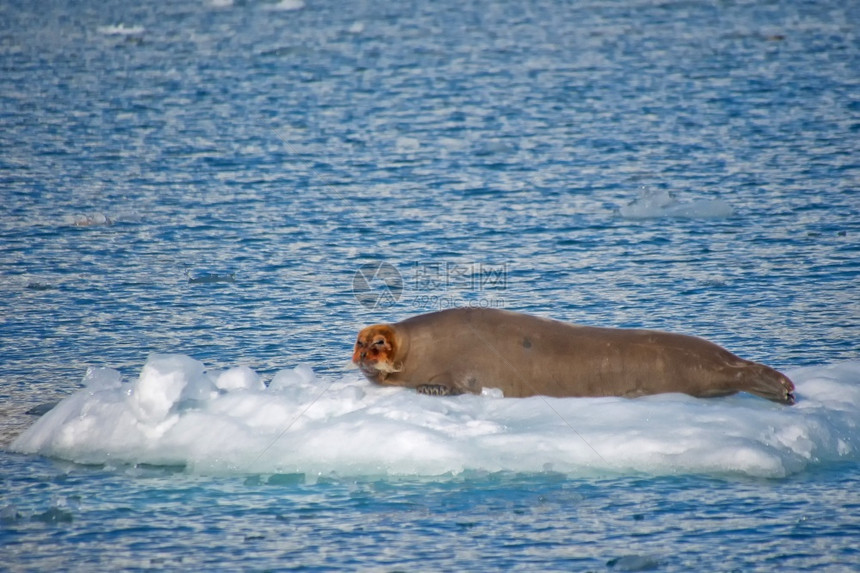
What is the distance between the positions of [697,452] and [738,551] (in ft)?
3.57

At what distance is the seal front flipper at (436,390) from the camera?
29.9 feet

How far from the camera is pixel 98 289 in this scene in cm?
1344

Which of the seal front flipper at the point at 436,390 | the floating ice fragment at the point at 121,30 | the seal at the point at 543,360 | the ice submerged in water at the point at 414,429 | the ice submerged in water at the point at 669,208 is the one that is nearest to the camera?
the ice submerged in water at the point at 414,429

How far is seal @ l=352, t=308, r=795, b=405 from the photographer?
8906 mm

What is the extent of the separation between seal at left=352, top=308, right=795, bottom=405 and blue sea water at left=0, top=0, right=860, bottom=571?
253 millimetres

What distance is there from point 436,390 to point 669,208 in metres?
7.72

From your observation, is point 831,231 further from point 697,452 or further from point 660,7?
point 660,7

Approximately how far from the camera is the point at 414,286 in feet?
44.1

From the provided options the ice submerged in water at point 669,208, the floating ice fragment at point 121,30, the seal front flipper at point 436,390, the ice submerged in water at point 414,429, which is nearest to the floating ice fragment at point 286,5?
the floating ice fragment at point 121,30

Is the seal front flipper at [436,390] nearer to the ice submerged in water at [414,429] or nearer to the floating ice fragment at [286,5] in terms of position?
the ice submerged in water at [414,429]

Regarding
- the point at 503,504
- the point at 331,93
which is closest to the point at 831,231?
the point at 503,504

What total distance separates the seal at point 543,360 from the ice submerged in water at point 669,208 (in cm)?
670

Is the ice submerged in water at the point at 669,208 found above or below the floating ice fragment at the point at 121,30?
below

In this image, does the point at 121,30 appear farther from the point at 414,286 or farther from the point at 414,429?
the point at 414,429
